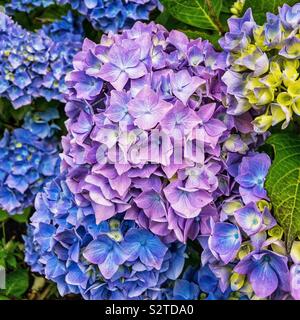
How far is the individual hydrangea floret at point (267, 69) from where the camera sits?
130cm

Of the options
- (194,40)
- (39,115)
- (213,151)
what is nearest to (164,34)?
(194,40)

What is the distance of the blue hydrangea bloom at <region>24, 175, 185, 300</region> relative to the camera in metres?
1.42

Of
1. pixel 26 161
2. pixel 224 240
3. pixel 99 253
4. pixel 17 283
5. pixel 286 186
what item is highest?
pixel 286 186

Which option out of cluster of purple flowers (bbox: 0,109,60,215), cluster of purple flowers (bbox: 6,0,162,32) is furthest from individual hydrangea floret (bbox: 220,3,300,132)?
cluster of purple flowers (bbox: 0,109,60,215)

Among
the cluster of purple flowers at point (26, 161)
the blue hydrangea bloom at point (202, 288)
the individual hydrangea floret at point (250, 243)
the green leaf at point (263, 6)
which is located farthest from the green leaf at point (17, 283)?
the green leaf at point (263, 6)

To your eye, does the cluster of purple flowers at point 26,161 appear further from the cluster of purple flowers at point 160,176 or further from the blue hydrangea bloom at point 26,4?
the cluster of purple flowers at point 160,176

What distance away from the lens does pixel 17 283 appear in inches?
75.6

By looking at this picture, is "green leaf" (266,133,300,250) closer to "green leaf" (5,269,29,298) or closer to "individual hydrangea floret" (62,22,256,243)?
"individual hydrangea floret" (62,22,256,243)

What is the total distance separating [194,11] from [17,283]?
867 mm

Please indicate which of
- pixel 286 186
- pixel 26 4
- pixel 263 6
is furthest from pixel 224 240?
pixel 26 4

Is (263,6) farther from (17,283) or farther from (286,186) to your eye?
(17,283)

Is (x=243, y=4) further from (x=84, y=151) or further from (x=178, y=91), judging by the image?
(x=84, y=151)

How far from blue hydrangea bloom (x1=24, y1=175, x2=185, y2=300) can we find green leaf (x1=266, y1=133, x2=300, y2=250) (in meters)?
0.26
